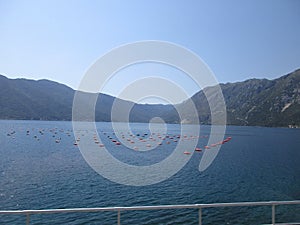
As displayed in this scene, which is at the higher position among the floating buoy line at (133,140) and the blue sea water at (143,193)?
the floating buoy line at (133,140)

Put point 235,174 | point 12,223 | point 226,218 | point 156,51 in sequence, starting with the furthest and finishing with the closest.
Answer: point 235,174, point 226,218, point 12,223, point 156,51

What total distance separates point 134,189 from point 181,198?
5292mm

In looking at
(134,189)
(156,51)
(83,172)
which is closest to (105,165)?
(83,172)

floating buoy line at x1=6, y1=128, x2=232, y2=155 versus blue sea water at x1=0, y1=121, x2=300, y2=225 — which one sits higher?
floating buoy line at x1=6, y1=128, x2=232, y2=155

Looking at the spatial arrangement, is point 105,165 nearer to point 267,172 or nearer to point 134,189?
point 134,189

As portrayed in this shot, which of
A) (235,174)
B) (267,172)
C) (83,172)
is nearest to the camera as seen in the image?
(83,172)

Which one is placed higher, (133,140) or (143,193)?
(133,140)

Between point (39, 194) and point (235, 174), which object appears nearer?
point (39, 194)

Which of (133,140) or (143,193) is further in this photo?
(133,140)

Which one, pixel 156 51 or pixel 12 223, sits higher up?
pixel 156 51

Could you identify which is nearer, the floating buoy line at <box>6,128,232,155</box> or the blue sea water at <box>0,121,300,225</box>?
the blue sea water at <box>0,121,300,225</box>

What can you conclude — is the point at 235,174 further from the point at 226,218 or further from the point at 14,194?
the point at 14,194

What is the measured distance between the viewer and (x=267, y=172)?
43.1 metres

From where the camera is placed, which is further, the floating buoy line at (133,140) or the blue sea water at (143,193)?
the floating buoy line at (133,140)
